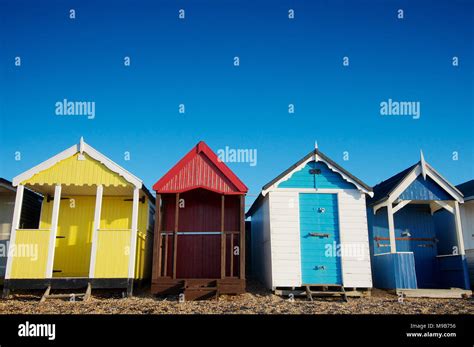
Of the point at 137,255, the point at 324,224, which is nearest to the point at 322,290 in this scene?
the point at 324,224

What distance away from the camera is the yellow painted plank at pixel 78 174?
12016 mm

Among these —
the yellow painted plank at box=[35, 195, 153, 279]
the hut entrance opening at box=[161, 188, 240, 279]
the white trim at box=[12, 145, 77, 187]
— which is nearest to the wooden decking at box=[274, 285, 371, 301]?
the hut entrance opening at box=[161, 188, 240, 279]

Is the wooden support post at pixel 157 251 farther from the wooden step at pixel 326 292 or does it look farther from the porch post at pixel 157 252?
the wooden step at pixel 326 292

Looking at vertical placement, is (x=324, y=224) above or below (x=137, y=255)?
above

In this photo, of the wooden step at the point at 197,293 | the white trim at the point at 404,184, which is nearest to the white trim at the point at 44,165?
the wooden step at the point at 197,293

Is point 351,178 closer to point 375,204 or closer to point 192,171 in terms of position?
point 375,204

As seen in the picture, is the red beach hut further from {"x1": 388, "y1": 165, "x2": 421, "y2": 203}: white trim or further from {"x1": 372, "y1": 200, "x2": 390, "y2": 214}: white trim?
{"x1": 388, "y1": 165, "x2": 421, "y2": 203}: white trim

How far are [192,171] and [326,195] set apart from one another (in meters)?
4.38

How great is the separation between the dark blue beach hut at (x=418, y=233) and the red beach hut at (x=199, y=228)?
486 cm

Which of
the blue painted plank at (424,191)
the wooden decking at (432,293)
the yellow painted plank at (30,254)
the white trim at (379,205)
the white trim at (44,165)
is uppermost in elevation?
the white trim at (44,165)

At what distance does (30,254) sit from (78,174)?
2.67m
